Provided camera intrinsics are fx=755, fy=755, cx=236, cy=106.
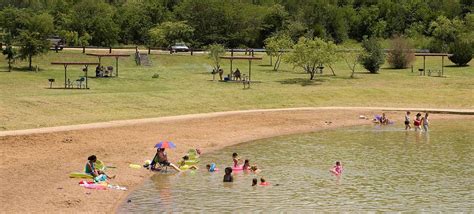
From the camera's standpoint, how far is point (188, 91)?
61.5m

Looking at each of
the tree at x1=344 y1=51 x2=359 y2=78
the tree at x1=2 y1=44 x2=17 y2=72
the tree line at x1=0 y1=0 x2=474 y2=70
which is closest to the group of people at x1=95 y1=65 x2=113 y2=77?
the tree at x1=2 y1=44 x2=17 y2=72

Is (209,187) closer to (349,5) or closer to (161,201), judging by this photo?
(161,201)

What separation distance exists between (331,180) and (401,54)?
60067 millimetres

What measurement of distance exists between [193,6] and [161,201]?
10195cm

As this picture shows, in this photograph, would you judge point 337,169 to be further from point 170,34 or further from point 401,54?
point 170,34

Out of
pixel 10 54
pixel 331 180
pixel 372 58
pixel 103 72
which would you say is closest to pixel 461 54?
pixel 372 58

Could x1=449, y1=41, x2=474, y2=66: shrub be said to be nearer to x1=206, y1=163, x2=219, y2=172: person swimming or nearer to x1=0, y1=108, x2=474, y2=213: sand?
x1=0, y1=108, x2=474, y2=213: sand

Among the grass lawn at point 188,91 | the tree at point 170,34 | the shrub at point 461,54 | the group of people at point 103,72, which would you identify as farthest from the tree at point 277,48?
the tree at point 170,34

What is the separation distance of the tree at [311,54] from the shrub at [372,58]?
6584mm

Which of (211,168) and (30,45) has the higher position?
(30,45)

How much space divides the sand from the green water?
1496 millimetres

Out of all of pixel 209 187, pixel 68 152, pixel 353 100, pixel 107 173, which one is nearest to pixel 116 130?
pixel 68 152

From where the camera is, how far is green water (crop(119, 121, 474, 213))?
→ 2667 cm

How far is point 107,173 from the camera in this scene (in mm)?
31484
